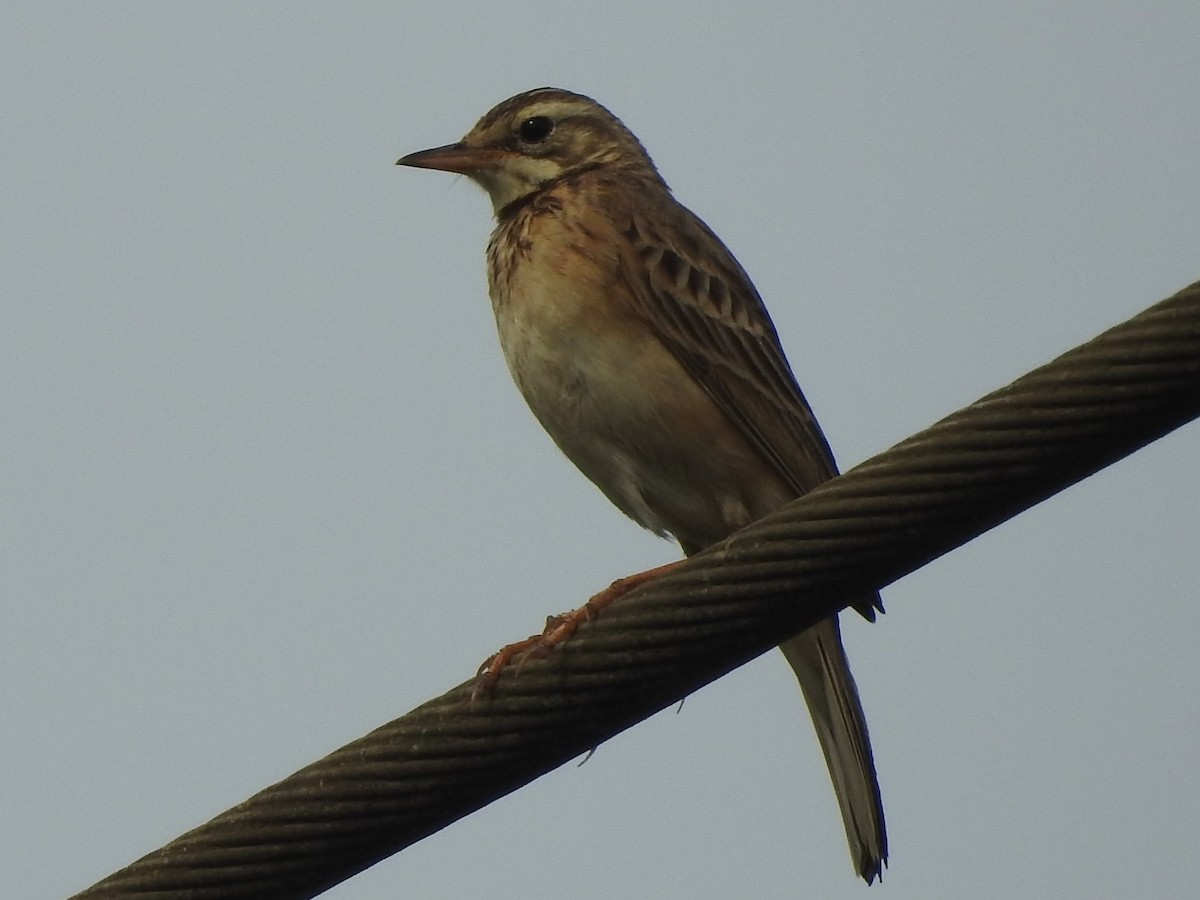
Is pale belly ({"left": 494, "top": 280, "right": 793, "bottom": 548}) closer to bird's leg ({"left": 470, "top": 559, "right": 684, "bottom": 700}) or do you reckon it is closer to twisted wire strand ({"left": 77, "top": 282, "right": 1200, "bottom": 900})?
bird's leg ({"left": 470, "top": 559, "right": 684, "bottom": 700})

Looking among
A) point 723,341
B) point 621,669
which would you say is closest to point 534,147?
point 723,341

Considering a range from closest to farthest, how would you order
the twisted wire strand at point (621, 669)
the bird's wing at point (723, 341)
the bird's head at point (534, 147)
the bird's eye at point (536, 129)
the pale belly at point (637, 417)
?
the twisted wire strand at point (621, 669), the pale belly at point (637, 417), the bird's wing at point (723, 341), the bird's head at point (534, 147), the bird's eye at point (536, 129)

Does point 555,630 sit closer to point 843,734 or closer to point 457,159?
point 843,734

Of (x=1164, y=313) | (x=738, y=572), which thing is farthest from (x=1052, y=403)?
(x=738, y=572)

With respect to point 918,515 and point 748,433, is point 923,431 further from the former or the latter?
point 748,433

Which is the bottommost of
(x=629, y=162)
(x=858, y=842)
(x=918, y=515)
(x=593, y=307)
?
(x=858, y=842)

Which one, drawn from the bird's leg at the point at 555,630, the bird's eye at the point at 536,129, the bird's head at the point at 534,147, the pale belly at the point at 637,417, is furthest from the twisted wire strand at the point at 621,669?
the bird's eye at the point at 536,129

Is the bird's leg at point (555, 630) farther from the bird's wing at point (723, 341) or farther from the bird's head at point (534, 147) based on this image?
the bird's head at point (534, 147)
